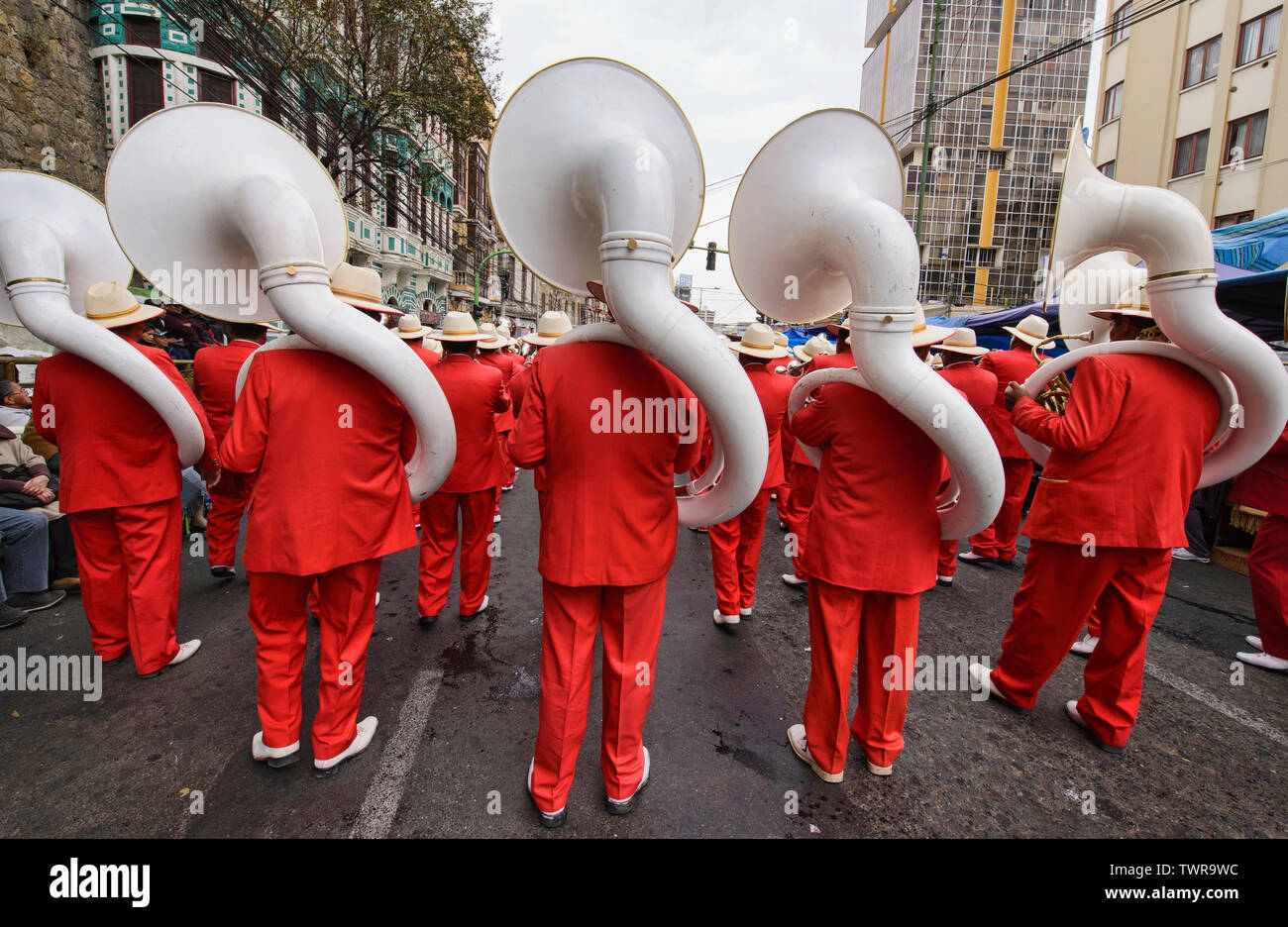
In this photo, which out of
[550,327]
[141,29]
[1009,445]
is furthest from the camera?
[141,29]

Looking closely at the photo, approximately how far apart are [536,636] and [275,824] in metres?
1.64

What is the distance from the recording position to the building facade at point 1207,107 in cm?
1395

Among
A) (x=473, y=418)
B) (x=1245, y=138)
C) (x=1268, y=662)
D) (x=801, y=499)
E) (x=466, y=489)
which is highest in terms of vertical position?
(x=1245, y=138)

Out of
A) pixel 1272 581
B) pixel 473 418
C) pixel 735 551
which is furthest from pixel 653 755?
pixel 1272 581

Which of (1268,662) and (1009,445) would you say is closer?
(1268,662)

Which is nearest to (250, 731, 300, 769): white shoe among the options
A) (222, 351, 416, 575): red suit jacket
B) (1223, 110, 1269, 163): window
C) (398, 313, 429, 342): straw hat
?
(222, 351, 416, 575): red suit jacket

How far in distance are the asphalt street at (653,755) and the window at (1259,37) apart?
19505mm

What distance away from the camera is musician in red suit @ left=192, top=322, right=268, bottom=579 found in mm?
3873

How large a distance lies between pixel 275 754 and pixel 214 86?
1860 cm

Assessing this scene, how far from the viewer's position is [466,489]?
3572mm

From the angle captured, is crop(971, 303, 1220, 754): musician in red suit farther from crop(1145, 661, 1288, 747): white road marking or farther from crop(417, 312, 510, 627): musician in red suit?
crop(417, 312, 510, 627): musician in red suit

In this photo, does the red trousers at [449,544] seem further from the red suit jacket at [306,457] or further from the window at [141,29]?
the window at [141,29]

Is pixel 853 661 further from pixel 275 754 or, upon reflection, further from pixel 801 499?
pixel 801 499
